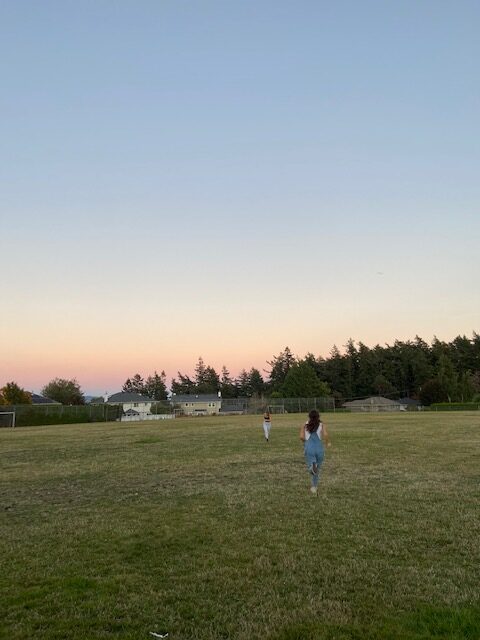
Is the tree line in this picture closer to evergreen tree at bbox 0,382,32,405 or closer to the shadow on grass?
evergreen tree at bbox 0,382,32,405

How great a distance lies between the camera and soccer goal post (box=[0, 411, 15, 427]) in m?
56.5

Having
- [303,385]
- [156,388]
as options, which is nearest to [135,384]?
[156,388]

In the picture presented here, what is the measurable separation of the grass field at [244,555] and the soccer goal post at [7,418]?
45.9 meters

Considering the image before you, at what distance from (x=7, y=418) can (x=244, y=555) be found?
57.3 meters

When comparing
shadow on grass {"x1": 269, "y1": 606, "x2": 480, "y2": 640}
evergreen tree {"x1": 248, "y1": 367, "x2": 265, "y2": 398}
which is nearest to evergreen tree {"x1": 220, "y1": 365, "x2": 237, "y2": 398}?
evergreen tree {"x1": 248, "y1": 367, "x2": 265, "y2": 398}

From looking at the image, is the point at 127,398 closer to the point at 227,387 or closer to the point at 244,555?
the point at 227,387

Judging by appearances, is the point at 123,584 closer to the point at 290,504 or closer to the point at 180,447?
the point at 290,504

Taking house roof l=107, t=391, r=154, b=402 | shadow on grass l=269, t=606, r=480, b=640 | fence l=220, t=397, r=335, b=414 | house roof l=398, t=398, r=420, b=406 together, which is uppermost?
house roof l=107, t=391, r=154, b=402

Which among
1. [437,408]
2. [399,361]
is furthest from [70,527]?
[399,361]

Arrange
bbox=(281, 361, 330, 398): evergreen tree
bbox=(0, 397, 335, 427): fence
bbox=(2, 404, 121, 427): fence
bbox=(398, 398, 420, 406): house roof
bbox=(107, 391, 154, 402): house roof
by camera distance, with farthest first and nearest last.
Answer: bbox=(107, 391, 154, 402): house roof
bbox=(398, 398, 420, 406): house roof
bbox=(281, 361, 330, 398): evergreen tree
bbox=(0, 397, 335, 427): fence
bbox=(2, 404, 121, 427): fence

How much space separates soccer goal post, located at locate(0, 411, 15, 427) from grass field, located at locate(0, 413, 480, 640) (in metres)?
45.9

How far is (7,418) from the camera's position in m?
57.8

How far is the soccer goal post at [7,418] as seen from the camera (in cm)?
5653

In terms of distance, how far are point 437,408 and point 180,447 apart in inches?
2733
